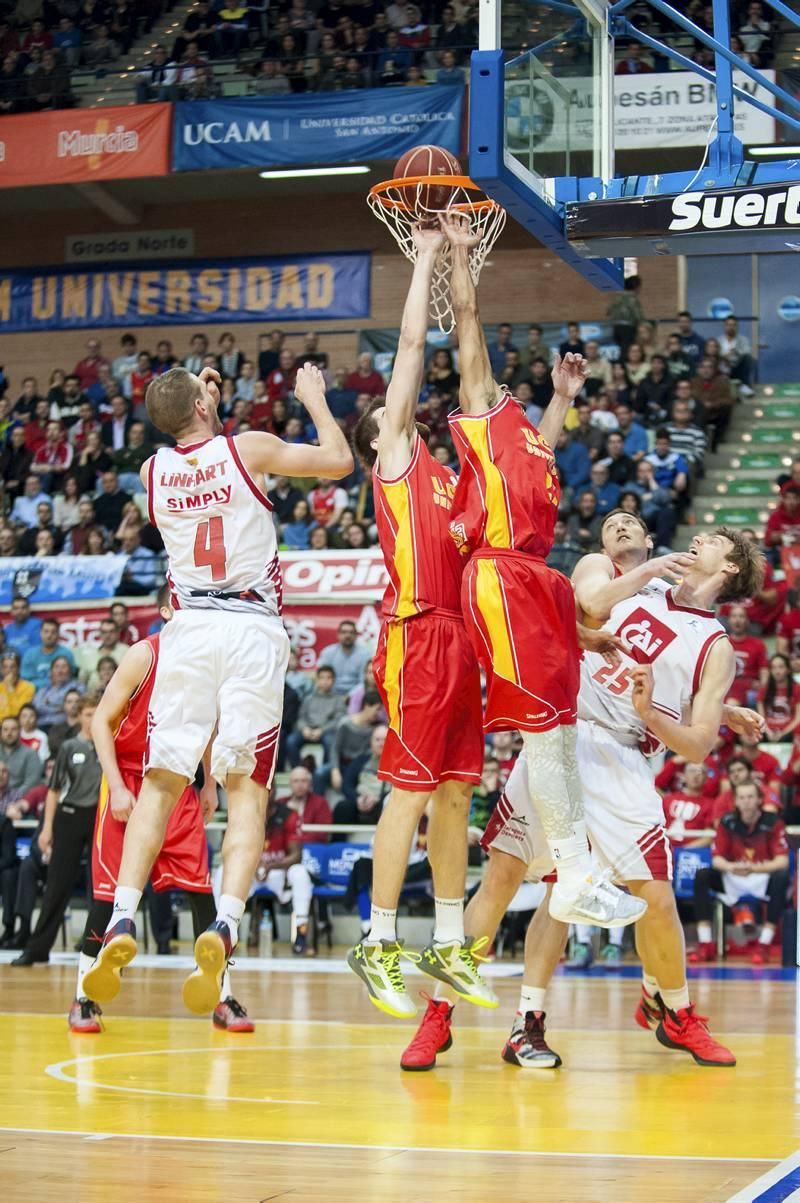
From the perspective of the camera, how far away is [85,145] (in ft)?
67.5

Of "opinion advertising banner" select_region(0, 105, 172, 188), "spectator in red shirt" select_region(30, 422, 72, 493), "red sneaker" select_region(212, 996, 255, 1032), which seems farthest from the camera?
"opinion advertising banner" select_region(0, 105, 172, 188)

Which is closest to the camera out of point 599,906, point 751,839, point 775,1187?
point 775,1187

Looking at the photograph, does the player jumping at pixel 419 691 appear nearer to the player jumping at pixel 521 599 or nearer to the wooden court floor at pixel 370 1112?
the player jumping at pixel 521 599

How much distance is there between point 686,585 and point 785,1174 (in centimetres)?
301

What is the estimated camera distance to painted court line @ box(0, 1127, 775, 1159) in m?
4.50

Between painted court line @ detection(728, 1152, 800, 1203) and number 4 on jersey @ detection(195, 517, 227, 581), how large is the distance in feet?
9.45

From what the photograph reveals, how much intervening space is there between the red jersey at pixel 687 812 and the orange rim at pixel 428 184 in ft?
23.9

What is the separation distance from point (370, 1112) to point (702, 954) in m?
7.46

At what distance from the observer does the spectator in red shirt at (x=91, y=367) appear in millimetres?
21953

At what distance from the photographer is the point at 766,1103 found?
558cm

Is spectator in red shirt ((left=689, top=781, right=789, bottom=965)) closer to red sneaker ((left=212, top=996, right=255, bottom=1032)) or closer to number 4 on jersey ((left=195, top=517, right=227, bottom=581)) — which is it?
red sneaker ((left=212, top=996, right=255, bottom=1032))

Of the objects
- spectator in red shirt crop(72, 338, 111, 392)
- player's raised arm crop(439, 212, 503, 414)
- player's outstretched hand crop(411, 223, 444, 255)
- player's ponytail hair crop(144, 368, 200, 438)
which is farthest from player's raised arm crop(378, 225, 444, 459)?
spectator in red shirt crop(72, 338, 111, 392)

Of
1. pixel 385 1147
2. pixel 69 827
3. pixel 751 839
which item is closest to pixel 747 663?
pixel 751 839

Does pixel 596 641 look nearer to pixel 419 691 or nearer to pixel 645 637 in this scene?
pixel 645 637
